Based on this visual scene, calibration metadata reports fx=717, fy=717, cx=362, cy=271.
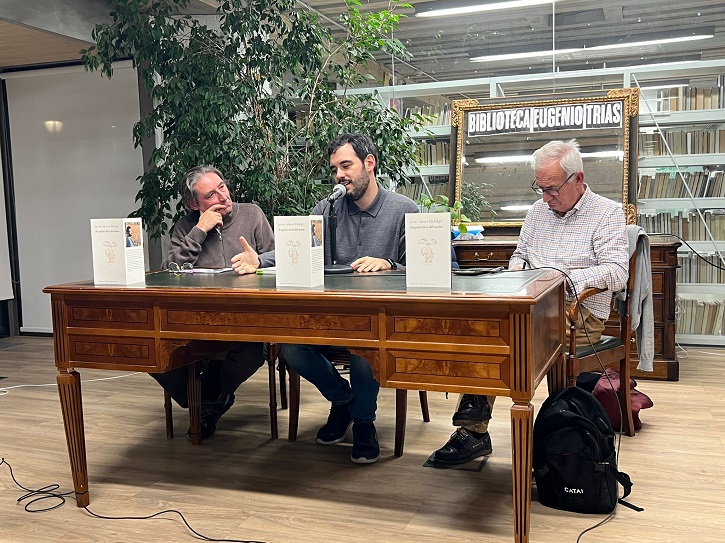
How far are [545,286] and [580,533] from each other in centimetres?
75

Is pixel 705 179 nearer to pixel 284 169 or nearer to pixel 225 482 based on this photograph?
pixel 284 169

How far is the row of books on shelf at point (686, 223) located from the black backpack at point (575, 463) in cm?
286

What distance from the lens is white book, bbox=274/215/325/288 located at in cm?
218

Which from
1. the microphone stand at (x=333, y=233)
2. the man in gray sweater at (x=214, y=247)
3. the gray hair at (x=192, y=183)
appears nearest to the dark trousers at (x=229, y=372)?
the man in gray sweater at (x=214, y=247)

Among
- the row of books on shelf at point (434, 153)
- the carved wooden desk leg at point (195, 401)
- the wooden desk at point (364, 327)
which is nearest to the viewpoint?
the wooden desk at point (364, 327)

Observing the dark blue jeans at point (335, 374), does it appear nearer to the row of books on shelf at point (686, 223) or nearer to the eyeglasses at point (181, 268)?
the eyeglasses at point (181, 268)

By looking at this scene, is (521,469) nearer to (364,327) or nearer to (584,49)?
(364,327)

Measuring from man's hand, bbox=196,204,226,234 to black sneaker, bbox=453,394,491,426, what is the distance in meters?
1.33

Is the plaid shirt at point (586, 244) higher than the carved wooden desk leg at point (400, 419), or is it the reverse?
the plaid shirt at point (586, 244)

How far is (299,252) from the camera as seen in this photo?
2191 millimetres

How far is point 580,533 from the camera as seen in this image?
213 cm

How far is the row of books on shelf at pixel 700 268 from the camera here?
477 cm

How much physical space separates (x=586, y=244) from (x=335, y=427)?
129 centimetres


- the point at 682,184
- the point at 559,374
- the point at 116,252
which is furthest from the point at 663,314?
the point at 116,252
